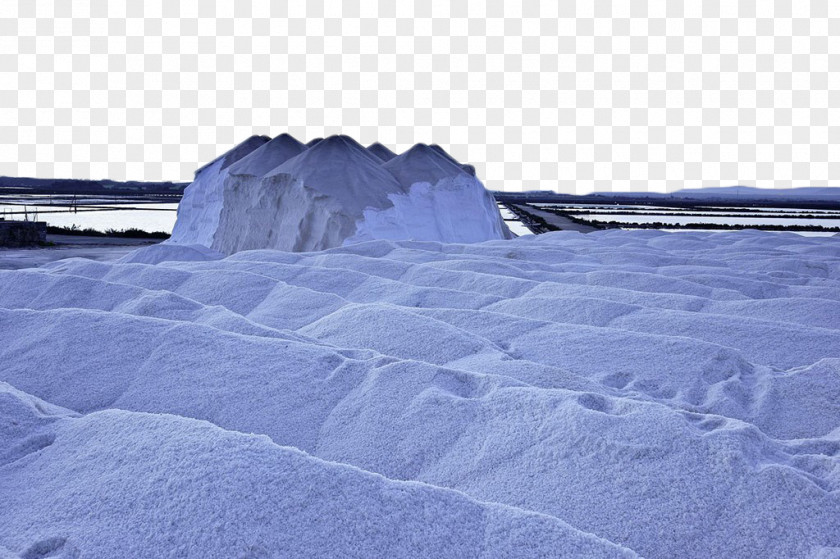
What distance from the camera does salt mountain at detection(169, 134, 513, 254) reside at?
11.7m

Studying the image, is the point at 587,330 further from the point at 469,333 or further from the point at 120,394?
the point at 120,394

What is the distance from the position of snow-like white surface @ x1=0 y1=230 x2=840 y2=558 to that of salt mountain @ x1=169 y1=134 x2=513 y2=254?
236 inches

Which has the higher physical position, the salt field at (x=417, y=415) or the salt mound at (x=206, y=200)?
the salt mound at (x=206, y=200)

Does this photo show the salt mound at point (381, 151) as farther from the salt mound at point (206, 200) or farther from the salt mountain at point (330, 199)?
the salt mound at point (206, 200)

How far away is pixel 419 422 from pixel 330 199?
30.2 feet

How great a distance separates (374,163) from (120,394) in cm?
1041

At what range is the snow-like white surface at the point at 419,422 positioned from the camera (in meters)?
1.81

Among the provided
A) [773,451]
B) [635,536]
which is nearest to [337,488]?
[635,536]

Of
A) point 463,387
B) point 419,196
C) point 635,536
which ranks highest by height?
point 419,196

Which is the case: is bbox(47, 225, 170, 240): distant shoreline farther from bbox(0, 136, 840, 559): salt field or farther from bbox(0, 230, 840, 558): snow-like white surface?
bbox(0, 230, 840, 558): snow-like white surface

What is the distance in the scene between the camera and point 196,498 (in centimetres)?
182

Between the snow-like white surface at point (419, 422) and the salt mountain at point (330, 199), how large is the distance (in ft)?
19.7

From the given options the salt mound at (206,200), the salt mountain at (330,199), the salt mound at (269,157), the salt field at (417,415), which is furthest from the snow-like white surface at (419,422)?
the salt mound at (206,200)

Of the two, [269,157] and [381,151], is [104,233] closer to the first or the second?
[269,157]
